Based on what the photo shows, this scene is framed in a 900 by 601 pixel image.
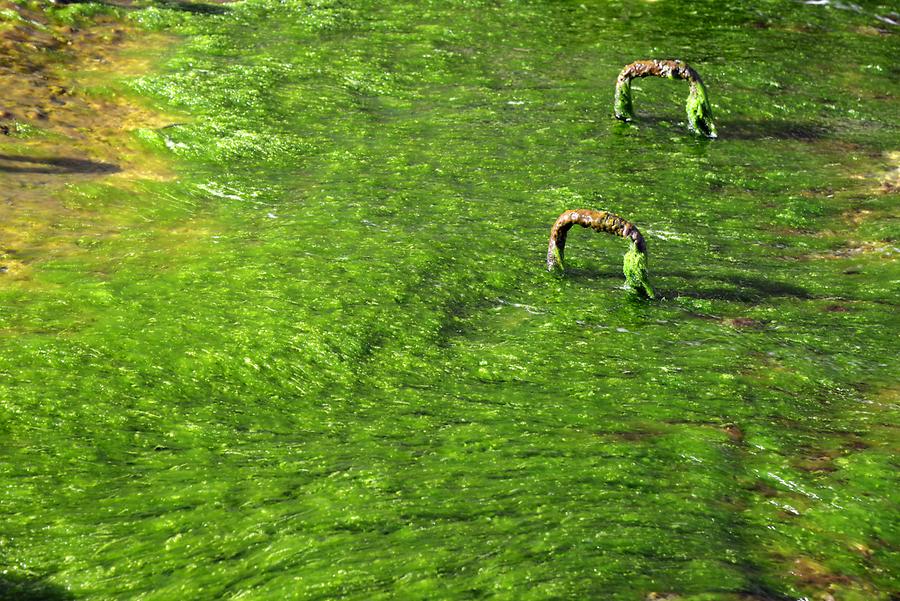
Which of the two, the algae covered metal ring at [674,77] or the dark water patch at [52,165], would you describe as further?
the algae covered metal ring at [674,77]

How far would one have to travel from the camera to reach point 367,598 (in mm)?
3672

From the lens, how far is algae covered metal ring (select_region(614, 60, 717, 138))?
9352 mm


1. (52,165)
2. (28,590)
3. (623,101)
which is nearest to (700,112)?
(623,101)

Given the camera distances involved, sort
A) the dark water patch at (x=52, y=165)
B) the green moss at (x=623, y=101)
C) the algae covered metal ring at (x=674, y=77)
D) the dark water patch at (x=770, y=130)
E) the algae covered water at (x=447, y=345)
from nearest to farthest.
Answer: the algae covered water at (x=447, y=345) < the dark water patch at (x=52, y=165) < the algae covered metal ring at (x=674, y=77) < the green moss at (x=623, y=101) < the dark water patch at (x=770, y=130)

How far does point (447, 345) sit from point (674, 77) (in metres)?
4.78

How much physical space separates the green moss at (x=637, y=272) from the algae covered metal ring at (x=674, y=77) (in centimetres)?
352

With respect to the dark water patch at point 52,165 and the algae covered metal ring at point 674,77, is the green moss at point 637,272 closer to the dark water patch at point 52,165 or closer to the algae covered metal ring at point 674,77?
the algae covered metal ring at point 674,77

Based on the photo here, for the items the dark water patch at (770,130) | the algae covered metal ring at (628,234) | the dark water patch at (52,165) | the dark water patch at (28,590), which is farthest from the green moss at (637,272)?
the dark water patch at (52,165)

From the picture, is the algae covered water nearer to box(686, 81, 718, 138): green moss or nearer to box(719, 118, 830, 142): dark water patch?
box(719, 118, 830, 142): dark water patch

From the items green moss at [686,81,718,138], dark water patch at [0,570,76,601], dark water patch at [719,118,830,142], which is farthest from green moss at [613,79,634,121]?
dark water patch at [0,570,76,601]

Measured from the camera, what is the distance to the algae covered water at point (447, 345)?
13.2ft

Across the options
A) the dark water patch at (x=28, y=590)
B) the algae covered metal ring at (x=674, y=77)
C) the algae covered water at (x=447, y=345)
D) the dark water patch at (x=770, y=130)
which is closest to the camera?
the dark water patch at (x=28, y=590)

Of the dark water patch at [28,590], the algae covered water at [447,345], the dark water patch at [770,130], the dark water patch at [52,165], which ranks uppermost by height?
the dark water patch at [770,130]

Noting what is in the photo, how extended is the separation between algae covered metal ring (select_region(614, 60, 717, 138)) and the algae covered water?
241mm
